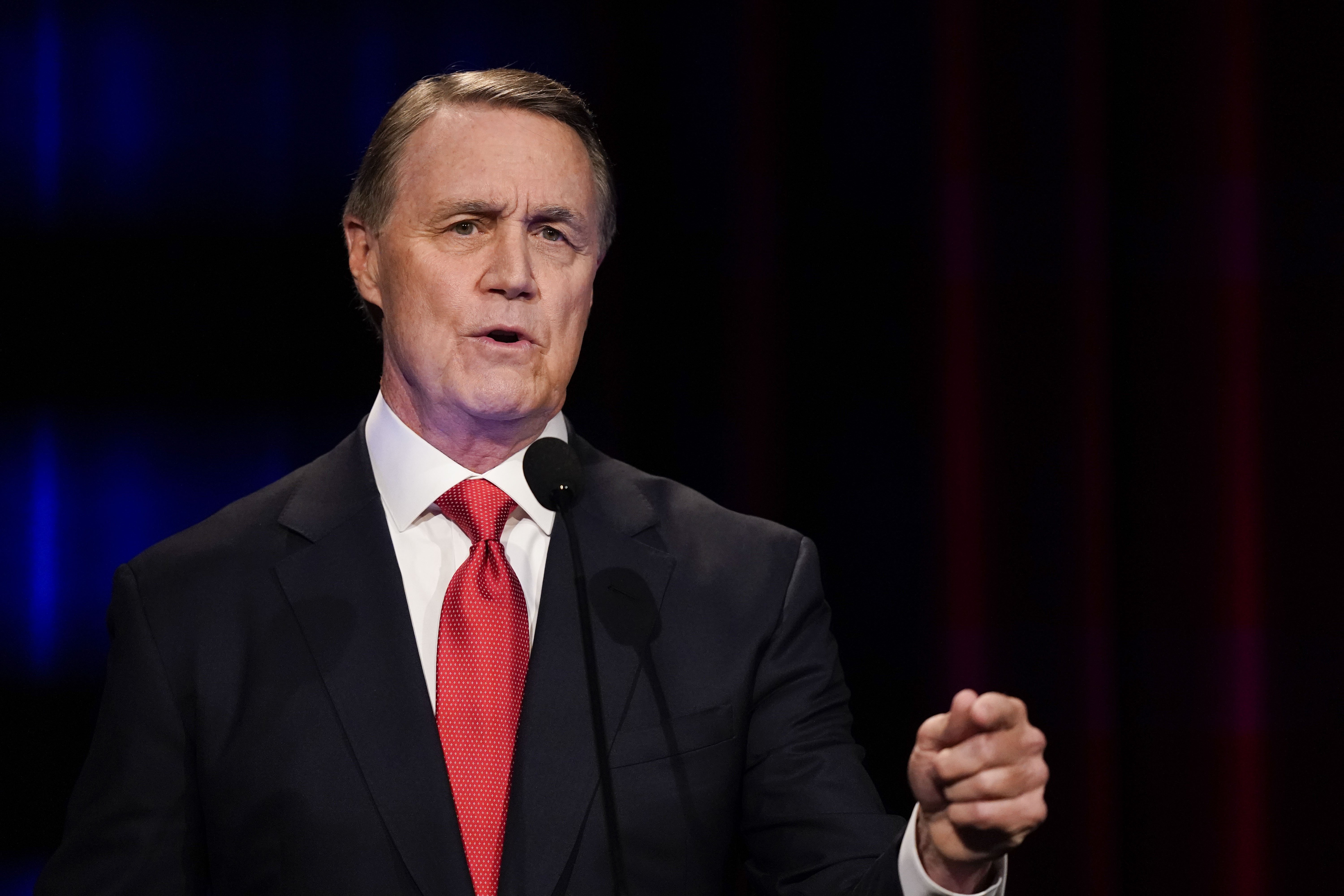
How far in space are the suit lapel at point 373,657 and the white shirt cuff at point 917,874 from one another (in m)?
0.45

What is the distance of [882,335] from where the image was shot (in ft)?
6.94

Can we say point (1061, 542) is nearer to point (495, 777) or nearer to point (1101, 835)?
point (1101, 835)

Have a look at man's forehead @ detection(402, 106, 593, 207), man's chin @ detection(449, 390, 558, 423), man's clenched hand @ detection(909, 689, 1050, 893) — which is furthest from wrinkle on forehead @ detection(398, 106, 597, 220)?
man's clenched hand @ detection(909, 689, 1050, 893)

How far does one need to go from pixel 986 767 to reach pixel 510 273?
83cm

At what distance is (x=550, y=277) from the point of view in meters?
1.62

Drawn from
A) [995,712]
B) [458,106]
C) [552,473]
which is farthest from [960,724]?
[458,106]

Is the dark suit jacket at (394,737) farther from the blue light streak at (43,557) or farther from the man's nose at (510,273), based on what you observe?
the blue light streak at (43,557)

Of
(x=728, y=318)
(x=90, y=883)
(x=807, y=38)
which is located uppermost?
(x=807, y=38)

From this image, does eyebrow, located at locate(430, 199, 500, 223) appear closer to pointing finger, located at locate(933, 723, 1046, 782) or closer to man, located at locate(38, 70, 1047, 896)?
man, located at locate(38, 70, 1047, 896)

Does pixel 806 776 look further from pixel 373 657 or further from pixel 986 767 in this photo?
pixel 373 657

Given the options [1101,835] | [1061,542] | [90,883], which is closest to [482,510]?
[90,883]

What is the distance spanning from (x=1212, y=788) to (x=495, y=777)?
120 centimetres

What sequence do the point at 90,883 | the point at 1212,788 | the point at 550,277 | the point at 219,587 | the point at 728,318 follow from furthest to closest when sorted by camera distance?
the point at 728,318
the point at 1212,788
the point at 550,277
the point at 219,587
the point at 90,883

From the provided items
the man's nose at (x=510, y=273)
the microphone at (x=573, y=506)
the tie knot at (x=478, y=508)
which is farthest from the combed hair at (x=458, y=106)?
the microphone at (x=573, y=506)
